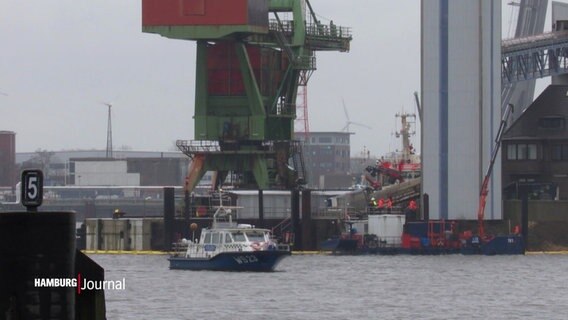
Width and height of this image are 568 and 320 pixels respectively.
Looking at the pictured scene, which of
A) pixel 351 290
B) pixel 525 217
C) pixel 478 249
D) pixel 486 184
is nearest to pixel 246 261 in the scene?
pixel 351 290

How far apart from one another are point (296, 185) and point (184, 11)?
16.4m

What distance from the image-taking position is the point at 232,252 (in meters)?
88.1

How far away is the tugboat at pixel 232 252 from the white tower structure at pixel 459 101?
27043mm

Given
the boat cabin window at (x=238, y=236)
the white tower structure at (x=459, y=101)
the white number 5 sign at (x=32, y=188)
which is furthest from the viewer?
the white tower structure at (x=459, y=101)

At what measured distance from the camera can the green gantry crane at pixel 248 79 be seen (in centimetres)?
11912

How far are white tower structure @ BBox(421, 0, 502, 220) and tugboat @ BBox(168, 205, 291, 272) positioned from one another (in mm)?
27043

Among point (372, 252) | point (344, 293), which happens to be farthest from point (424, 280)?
point (372, 252)

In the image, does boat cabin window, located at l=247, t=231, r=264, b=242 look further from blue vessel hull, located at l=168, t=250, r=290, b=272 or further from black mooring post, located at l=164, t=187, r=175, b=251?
black mooring post, located at l=164, t=187, r=175, b=251

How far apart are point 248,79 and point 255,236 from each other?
34.4 metres

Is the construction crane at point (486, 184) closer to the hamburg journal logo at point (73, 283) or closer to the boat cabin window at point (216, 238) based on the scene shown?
the boat cabin window at point (216, 238)

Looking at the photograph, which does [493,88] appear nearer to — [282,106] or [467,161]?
[467,161]

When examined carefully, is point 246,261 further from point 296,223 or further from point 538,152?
point 538,152

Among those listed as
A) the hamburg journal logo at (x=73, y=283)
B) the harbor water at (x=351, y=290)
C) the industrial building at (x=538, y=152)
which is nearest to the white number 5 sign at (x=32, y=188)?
the hamburg journal logo at (x=73, y=283)

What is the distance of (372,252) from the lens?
113 m
